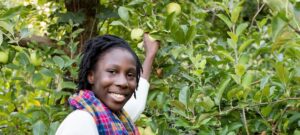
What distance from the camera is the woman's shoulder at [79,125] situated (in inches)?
43.3

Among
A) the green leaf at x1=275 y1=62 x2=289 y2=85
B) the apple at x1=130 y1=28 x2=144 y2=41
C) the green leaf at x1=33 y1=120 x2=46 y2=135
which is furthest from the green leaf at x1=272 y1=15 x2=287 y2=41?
the green leaf at x1=33 y1=120 x2=46 y2=135

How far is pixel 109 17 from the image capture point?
1.87m

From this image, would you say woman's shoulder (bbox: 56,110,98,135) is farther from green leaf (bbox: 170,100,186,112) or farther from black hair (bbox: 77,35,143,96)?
green leaf (bbox: 170,100,186,112)

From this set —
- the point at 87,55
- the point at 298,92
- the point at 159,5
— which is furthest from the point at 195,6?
the point at 87,55

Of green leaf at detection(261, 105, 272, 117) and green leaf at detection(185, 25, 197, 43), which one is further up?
green leaf at detection(185, 25, 197, 43)

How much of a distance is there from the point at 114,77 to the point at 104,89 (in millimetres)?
40

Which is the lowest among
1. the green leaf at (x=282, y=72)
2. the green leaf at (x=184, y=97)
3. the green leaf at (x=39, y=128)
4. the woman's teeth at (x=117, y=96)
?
the green leaf at (x=39, y=128)

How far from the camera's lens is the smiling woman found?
1.18m

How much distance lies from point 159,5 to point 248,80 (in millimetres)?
581

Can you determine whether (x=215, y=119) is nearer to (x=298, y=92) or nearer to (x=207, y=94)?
(x=207, y=94)

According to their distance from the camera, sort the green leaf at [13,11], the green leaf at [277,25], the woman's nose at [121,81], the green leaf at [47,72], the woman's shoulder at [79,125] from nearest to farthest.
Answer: the green leaf at [277,25]
the woman's shoulder at [79,125]
the woman's nose at [121,81]
the green leaf at [13,11]
the green leaf at [47,72]

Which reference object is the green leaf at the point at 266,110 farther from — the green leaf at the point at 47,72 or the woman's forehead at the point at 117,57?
the green leaf at the point at 47,72

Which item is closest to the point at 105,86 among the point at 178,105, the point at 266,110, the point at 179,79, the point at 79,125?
the point at 79,125

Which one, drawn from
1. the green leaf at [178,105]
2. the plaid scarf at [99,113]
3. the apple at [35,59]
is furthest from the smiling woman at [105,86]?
the apple at [35,59]
